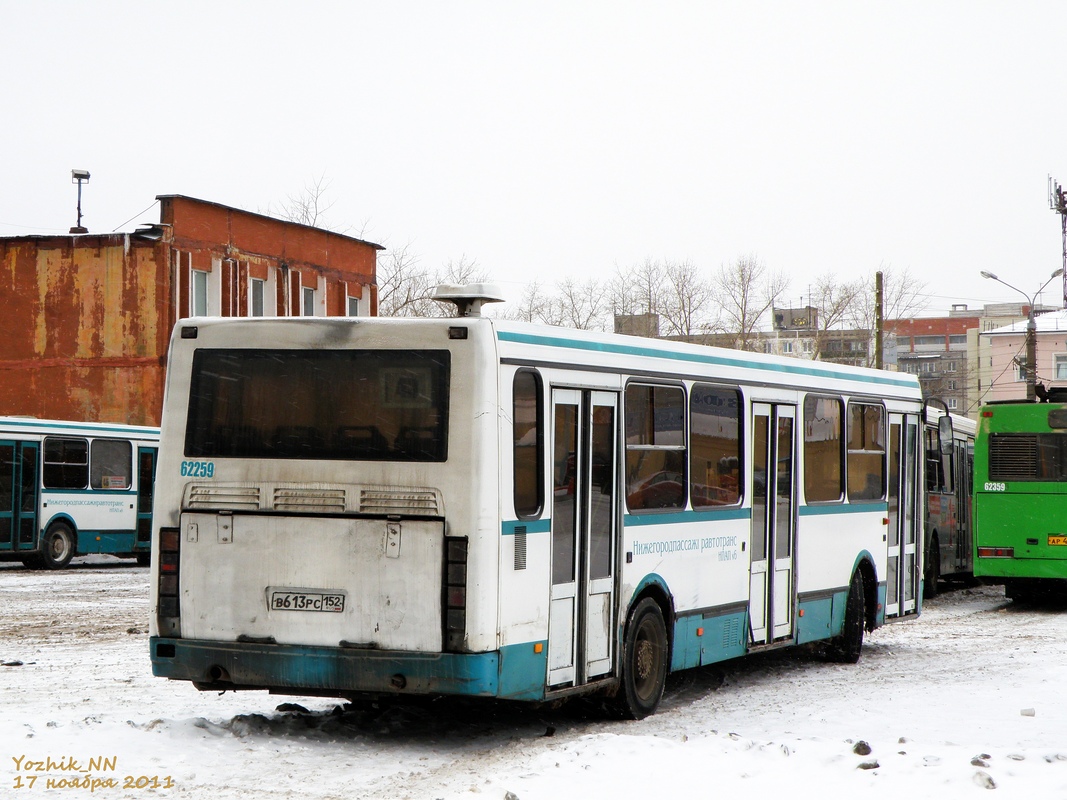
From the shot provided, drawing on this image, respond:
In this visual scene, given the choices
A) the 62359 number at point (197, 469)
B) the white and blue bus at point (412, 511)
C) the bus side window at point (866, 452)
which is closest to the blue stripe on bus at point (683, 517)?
the white and blue bus at point (412, 511)

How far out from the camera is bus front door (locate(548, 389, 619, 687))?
9.23 m

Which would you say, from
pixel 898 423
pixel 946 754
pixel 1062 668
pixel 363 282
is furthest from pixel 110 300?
pixel 946 754

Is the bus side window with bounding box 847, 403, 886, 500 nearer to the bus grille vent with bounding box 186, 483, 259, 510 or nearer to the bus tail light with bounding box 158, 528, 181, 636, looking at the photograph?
the bus grille vent with bounding box 186, 483, 259, 510

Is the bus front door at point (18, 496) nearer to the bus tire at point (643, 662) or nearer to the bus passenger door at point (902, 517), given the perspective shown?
the bus passenger door at point (902, 517)

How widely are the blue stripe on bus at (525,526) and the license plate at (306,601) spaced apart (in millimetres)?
1048

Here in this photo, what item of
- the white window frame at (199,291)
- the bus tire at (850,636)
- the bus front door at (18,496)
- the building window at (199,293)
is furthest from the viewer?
the building window at (199,293)

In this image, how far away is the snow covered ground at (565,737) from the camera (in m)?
7.51

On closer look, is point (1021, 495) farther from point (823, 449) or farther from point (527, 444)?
point (527, 444)

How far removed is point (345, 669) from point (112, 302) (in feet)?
107

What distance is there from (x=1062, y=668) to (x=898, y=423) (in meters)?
3.20

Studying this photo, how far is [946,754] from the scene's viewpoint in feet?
26.7

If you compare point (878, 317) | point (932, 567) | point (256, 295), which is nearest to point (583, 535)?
point (932, 567)

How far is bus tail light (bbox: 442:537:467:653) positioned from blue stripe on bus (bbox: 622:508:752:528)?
1.88 metres

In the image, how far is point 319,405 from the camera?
29.1 ft
